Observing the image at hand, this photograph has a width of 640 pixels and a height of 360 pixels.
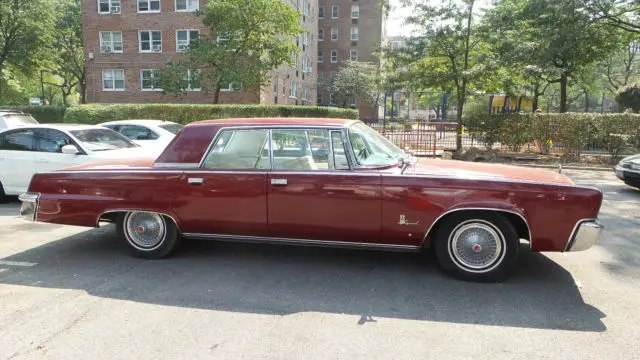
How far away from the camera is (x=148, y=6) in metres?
31.6

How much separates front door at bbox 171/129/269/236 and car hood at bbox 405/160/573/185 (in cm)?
157

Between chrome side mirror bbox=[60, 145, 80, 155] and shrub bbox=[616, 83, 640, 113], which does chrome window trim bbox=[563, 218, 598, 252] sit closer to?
chrome side mirror bbox=[60, 145, 80, 155]

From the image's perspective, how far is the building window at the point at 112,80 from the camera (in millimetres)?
32719

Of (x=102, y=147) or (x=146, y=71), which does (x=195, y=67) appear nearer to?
(x=146, y=71)

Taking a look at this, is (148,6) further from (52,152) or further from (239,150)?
(239,150)

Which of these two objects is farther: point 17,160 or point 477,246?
point 17,160

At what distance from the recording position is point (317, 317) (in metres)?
3.76

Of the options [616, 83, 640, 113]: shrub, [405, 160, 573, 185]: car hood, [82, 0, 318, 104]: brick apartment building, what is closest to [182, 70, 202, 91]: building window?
[82, 0, 318, 104]: brick apartment building

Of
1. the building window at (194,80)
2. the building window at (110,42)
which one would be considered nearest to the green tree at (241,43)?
the building window at (194,80)

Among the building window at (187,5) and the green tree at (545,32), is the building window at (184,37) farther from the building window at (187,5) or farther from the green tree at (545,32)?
the green tree at (545,32)

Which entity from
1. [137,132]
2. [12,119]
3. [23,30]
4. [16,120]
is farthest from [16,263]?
[23,30]

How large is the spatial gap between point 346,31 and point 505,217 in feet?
186

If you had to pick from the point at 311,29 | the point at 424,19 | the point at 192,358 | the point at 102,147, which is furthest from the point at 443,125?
the point at 311,29

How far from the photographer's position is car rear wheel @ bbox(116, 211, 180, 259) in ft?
16.7
